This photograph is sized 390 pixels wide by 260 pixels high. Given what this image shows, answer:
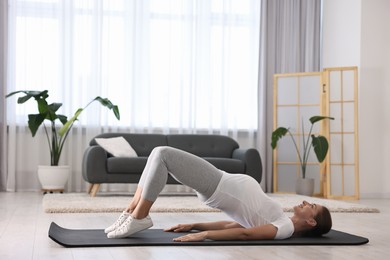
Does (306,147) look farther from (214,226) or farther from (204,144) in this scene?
(214,226)

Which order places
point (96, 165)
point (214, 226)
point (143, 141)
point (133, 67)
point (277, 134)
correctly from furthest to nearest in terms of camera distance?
point (133, 67)
point (277, 134)
point (143, 141)
point (96, 165)
point (214, 226)

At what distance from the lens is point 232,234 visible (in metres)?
3.62

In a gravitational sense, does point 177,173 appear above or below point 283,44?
below

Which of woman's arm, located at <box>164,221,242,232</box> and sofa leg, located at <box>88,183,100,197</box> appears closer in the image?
woman's arm, located at <box>164,221,242,232</box>

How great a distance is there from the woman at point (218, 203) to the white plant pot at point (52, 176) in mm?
4236

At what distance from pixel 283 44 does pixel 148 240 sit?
6032 mm

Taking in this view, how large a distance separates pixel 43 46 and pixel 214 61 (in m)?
2.28

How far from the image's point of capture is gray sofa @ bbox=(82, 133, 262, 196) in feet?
24.2

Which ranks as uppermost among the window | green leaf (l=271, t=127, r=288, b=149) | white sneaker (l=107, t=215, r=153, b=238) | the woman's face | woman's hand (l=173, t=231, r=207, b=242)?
the window

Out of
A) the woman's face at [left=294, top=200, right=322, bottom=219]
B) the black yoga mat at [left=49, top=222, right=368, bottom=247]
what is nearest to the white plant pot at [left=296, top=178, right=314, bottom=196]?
the black yoga mat at [left=49, top=222, right=368, bottom=247]

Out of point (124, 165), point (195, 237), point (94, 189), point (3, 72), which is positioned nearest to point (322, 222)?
point (195, 237)

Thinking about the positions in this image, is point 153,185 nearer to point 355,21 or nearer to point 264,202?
point 264,202

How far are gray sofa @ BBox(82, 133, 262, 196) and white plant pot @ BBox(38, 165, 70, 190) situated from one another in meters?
0.34

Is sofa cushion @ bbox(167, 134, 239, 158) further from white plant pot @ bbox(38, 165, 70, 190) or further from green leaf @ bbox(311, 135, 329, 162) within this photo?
white plant pot @ bbox(38, 165, 70, 190)
